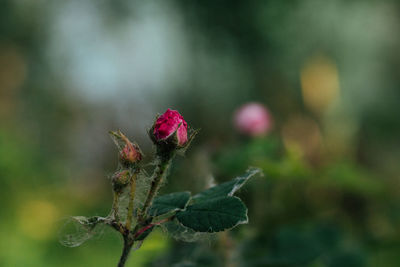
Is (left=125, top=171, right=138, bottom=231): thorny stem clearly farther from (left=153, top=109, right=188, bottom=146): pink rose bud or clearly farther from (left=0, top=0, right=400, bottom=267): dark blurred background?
(left=0, top=0, right=400, bottom=267): dark blurred background

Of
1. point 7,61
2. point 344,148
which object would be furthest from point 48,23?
point 344,148

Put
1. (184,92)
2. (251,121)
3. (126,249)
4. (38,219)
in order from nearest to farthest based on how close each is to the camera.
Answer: (126,249) → (251,121) → (38,219) → (184,92)

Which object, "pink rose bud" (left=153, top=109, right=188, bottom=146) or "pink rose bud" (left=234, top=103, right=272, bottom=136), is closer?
"pink rose bud" (left=153, top=109, right=188, bottom=146)

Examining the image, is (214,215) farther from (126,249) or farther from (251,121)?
(251,121)

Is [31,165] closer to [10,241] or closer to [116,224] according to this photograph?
[10,241]

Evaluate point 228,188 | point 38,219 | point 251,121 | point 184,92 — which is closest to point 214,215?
point 228,188

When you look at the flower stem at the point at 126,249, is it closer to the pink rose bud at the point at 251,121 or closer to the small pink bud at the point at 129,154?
the small pink bud at the point at 129,154

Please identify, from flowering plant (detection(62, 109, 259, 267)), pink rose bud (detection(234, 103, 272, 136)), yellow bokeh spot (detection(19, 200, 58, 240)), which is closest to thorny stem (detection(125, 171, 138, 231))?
flowering plant (detection(62, 109, 259, 267))
